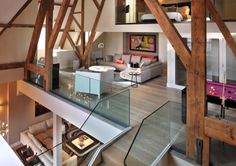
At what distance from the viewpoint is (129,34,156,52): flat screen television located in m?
11.1

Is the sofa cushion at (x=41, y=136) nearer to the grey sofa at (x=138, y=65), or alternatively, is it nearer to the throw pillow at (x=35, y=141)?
the throw pillow at (x=35, y=141)

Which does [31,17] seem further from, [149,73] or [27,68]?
[149,73]

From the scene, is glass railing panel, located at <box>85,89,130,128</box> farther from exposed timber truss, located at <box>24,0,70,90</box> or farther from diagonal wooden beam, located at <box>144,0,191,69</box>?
exposed timber truss, located at <box>24,0,70,90</box>

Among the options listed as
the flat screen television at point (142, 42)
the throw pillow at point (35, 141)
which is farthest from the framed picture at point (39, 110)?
the flat screen television at point (142, 42)

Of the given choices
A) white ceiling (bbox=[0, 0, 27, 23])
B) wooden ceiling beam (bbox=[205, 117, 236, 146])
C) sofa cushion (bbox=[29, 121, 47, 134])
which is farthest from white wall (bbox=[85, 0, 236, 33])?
sofa cushion (bbox=[29, 121, 47, 134])

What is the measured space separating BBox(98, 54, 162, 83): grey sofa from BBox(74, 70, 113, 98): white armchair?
1632mm

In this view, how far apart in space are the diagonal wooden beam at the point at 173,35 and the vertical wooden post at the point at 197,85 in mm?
136

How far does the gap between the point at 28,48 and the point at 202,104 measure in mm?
8216

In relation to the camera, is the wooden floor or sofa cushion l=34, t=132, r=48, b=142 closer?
the wooden floor

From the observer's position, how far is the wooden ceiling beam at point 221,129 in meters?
3.61

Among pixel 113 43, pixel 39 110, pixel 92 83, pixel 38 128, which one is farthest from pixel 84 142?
pixel 113 43

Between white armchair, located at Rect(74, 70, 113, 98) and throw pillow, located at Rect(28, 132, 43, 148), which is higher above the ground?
white armchair, located at Rect(74, 70, 113, 98)

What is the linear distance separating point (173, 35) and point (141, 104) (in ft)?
10.0

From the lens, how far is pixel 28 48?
961cm
